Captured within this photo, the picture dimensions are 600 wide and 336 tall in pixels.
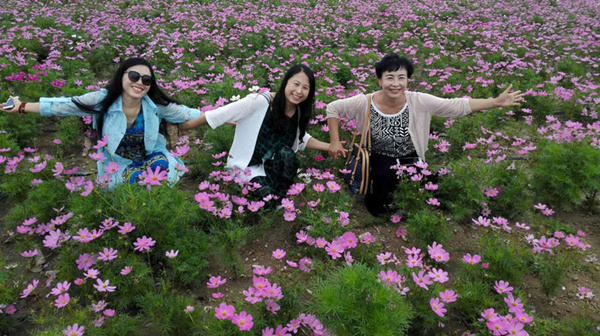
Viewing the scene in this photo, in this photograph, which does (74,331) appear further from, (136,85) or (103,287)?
(136,85)

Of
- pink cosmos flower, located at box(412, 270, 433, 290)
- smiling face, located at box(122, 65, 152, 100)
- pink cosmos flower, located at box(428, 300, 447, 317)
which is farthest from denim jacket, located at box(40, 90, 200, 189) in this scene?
pink cosmos flower, located at box(428, 300, 447, 317)

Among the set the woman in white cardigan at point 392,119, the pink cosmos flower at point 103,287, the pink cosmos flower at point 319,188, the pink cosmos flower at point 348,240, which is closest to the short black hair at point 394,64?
the woman in white cardigan at point 392,119

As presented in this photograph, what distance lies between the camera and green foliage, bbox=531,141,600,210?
10.6ft

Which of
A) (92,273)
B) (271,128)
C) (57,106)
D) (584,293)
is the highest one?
(57,106)

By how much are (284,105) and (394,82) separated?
98cm

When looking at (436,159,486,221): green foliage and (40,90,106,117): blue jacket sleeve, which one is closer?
(40,90,106,117): blue jacket sleeve

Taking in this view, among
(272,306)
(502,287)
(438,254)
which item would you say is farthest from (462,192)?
(272,306)

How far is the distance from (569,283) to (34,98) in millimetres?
5784

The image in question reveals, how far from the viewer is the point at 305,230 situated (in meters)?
3.04

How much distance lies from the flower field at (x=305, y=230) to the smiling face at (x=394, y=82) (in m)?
0.71

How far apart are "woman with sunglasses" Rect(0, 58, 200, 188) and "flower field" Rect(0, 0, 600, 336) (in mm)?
251

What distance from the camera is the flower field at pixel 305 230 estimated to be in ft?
6.90

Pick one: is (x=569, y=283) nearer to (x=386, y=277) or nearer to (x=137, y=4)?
(x=386, y=277)

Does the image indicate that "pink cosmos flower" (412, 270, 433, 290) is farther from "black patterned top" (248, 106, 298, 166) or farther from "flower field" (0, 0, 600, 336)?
"black patterned top" (248, 106, 298, 166)
